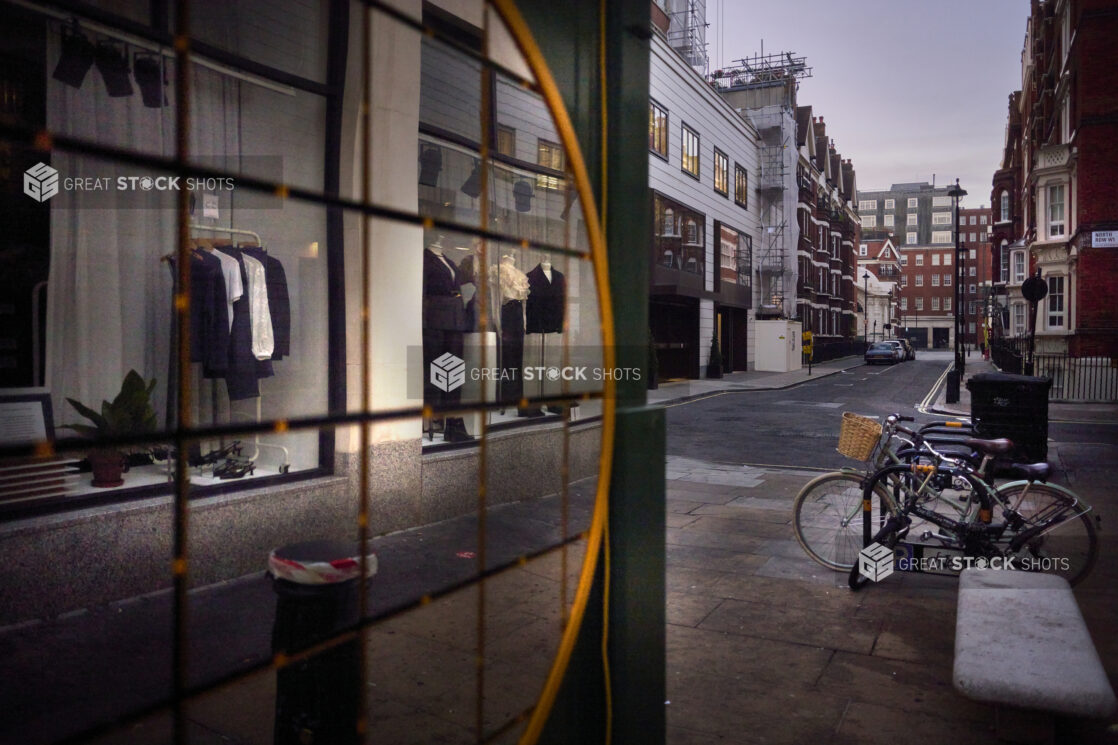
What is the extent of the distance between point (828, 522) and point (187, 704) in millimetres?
5276

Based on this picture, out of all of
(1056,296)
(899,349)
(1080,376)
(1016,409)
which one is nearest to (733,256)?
(1056,296)

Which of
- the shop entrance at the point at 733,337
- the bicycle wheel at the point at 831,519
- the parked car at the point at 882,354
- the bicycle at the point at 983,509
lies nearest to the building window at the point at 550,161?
the bicycle at the point at 983,509

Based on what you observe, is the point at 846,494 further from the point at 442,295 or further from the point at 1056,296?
the point at 1056,296

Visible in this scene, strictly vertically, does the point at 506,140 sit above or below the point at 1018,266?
below

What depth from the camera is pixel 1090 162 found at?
25.3m

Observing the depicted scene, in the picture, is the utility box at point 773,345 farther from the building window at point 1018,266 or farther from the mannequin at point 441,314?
the mannequin at point 441,314

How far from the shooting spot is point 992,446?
5211mm

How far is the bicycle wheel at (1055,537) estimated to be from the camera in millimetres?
5156

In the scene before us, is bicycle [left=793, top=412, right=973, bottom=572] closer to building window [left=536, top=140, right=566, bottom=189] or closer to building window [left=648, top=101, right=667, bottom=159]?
building window [left=536, top=140, right=566, bottom=189]

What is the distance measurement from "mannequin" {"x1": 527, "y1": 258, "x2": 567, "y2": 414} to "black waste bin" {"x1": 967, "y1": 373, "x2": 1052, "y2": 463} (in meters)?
7.97

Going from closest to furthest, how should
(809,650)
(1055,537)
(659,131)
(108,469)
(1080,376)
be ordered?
(108,469)
(809,650)
(1055,537)
(1080,376)
(659,131)

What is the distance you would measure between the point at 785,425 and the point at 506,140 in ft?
47.6

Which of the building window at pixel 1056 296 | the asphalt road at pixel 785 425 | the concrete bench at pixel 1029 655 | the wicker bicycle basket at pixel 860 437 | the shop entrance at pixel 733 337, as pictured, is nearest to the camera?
the concrete bench at pixel 1029 655

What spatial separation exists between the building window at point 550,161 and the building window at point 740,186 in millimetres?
34245
